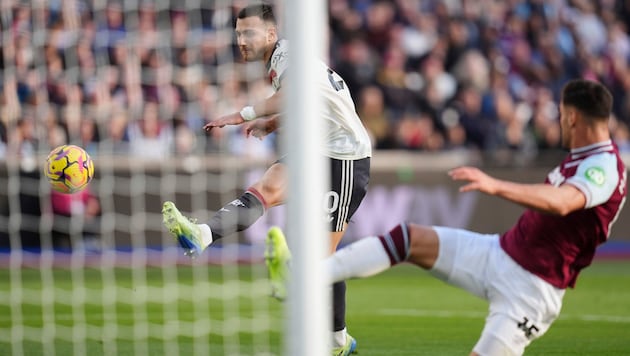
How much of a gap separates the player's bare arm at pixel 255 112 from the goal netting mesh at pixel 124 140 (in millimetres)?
5762

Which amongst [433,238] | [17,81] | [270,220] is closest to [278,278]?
[433,238]

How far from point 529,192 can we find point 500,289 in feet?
2.25

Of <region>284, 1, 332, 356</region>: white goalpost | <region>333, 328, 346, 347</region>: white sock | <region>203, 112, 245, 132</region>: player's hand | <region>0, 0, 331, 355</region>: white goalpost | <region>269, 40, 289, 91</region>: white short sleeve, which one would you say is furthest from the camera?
<region>0, 0, 331, 355</region>: white goalpost

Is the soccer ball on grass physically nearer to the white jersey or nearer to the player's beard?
the player's beard

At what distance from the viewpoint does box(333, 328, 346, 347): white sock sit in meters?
7.27

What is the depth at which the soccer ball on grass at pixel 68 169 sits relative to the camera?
315 inches

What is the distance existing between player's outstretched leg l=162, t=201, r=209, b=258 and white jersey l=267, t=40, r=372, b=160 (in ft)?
3.29

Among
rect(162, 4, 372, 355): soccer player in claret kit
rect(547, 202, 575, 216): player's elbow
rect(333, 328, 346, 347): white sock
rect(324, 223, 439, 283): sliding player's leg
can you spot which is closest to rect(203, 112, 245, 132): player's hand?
rect(162, 4, 372, 355): soccer player in claret kit

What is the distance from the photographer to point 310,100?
4.43 metres

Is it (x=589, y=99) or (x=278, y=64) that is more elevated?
(x=278, y=64)

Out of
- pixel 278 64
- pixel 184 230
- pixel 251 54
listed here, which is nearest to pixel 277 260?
pixel 184 230

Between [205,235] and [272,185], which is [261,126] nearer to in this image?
[272,185]

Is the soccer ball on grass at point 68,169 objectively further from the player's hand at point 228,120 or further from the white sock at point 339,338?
the white sock at point 339,338

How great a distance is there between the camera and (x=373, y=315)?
34.4ft
